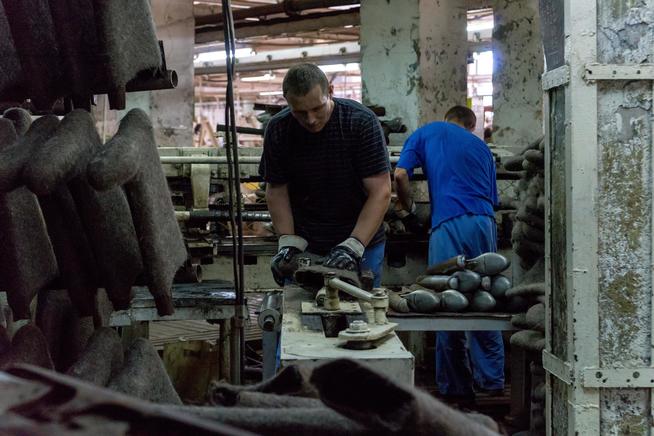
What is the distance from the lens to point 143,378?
146cm

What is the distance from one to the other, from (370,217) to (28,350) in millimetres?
2144

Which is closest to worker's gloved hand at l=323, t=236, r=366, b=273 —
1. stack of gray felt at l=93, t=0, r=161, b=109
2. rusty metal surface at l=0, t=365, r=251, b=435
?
stack of gray felt at l=93, t=0, r=161, b=109

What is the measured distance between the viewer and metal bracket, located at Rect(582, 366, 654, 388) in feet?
9.23

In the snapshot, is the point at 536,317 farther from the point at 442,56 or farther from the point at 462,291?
the point at 442,56

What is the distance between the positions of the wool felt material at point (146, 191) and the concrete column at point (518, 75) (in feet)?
16.5

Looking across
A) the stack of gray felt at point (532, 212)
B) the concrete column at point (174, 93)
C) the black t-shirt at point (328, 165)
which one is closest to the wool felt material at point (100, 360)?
the black t-shirt at point (328, 165)

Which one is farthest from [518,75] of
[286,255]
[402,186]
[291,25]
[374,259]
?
[286,255]

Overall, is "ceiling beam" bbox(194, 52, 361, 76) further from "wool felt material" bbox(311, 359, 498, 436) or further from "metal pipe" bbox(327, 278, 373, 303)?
"wool felt material" bbox(311, 359, 498, 436)

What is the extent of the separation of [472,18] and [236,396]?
9073mm

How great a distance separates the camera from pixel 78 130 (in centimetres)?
154

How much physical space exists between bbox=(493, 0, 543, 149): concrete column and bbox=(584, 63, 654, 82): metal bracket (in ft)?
11.8

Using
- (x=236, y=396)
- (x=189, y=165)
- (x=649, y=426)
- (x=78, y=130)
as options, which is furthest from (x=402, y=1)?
(x=236, y=396)

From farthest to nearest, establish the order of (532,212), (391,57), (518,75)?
(391,57) → (518,75) → (532,212)

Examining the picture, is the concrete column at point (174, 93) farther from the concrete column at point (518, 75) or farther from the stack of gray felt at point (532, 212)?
the stack of gray felt at point (532, 212)
